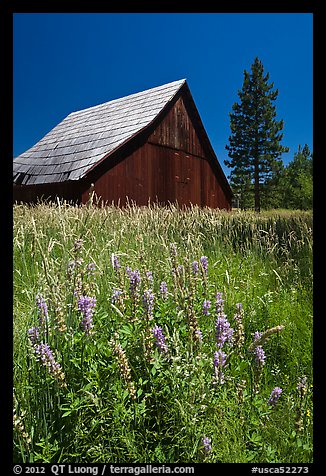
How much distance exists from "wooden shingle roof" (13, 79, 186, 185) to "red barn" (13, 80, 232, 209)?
0.02 metres

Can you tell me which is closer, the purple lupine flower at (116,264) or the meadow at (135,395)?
the meadow at (135,395)

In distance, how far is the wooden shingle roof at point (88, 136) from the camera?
7613mm

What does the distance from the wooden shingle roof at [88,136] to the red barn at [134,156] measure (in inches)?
0.9

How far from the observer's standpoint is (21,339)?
6.00 ft

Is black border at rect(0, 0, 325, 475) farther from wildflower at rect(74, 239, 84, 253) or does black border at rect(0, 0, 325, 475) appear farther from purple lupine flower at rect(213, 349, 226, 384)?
purple lupine flower at rect(213, 349, 226, 384)

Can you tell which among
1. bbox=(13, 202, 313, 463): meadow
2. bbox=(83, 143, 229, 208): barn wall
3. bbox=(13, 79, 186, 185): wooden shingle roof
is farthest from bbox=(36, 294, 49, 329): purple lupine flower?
bbox=(83, 143, 229, 208): barn wall

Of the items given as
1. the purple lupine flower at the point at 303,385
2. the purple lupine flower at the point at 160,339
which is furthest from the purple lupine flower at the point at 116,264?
the purple lupine flower at the point at 303,385

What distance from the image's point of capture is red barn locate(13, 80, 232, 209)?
8.52 meters

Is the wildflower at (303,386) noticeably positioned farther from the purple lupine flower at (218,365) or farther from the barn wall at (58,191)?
the barn wall at (58,191)

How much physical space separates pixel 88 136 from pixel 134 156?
1937mm

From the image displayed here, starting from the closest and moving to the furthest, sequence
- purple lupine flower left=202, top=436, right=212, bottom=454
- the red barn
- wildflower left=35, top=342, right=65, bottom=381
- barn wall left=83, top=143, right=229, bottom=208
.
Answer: purple lupine flower left=202, top=436, right=212, bottom=454 → wildflower left=35, top=342, right=65, bottom=381 → the red barn → barn wall left=83, top=143, right=229, bottom=208
